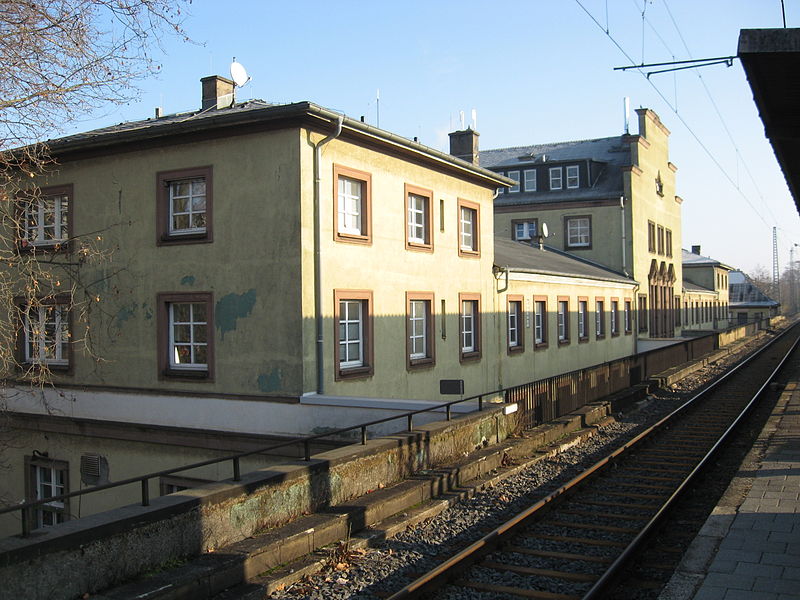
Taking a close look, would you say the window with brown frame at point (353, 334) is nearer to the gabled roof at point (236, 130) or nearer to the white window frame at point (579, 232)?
the gabled roof at point (236, 130)

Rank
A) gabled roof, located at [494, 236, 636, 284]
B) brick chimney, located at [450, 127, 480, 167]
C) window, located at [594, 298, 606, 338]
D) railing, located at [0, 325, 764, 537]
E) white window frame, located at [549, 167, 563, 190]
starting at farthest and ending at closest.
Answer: white window frame, located at [549, 167, 563, 190] → window, located at [594, 298, 606, 338] → brick chimney, located at [450, 127, 480, 167] → gabled roof, located at [494, 236, 636, 284] → railing, located at [0, 325, 764, 537]

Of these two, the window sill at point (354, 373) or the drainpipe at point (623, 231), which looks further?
the drainpipe at point (623, 231)

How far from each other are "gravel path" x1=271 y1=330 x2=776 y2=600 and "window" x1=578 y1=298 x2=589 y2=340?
14457 millimetres

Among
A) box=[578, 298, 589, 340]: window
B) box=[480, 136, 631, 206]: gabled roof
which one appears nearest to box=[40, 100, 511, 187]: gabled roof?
box=[578, 298, 589, 340]: window

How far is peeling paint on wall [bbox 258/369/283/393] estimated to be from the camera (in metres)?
14.7

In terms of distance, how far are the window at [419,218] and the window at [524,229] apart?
22.6 meters

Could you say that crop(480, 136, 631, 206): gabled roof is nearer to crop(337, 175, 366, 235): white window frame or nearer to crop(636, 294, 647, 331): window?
crop(636, 294, 647, 331): window

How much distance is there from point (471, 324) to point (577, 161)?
22155 mm

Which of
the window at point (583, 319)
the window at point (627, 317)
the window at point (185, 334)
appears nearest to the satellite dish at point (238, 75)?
the window at point (185, 334)

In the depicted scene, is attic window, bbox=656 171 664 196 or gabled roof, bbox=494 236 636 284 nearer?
gabled roof, bbox=494 236 636 284

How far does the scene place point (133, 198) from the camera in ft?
53.9

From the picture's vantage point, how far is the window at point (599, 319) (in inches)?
1249

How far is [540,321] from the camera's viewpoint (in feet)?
84.9

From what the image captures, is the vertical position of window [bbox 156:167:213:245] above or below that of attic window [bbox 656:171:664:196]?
below
